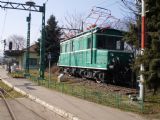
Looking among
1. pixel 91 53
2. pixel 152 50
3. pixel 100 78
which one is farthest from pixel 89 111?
pixel 91 53

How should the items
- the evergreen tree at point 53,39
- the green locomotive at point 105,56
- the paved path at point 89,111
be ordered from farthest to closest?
the evergreen tree at point 53,39 → the green locomotive at point 105,56 → the paved path at point 89,111

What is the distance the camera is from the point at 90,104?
14367 mm

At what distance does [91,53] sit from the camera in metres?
23.4

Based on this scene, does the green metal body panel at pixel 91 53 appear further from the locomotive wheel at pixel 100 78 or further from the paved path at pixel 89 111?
the paved path at pixel 89 111

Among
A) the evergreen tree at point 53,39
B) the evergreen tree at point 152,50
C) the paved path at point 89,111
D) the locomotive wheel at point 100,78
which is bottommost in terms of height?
the paved path at point 89,111

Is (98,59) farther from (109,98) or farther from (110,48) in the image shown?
(109,98)

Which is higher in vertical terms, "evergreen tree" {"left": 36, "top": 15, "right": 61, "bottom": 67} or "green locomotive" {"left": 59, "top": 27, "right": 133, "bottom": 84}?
"evergreen tree" {"left": 36, "top": 15, "right": 61, "bottom": 67}

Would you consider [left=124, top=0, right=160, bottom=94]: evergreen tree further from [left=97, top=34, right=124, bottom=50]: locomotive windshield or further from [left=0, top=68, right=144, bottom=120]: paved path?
[left=97, top=34, right=124, bottom=50]: locomotive windshield

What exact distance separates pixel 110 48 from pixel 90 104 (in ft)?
29.0

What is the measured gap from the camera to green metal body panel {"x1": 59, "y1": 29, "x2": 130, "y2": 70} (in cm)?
2162

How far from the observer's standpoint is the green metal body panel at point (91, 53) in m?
21.6

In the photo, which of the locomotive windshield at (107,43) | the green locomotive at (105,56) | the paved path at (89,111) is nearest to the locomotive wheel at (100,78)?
the green locomotive at (105,56)

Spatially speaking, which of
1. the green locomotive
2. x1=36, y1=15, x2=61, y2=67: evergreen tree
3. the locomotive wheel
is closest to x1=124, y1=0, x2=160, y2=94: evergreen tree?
the green locomotive

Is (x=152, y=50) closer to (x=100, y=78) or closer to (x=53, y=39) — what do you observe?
(x=100, y=78)
